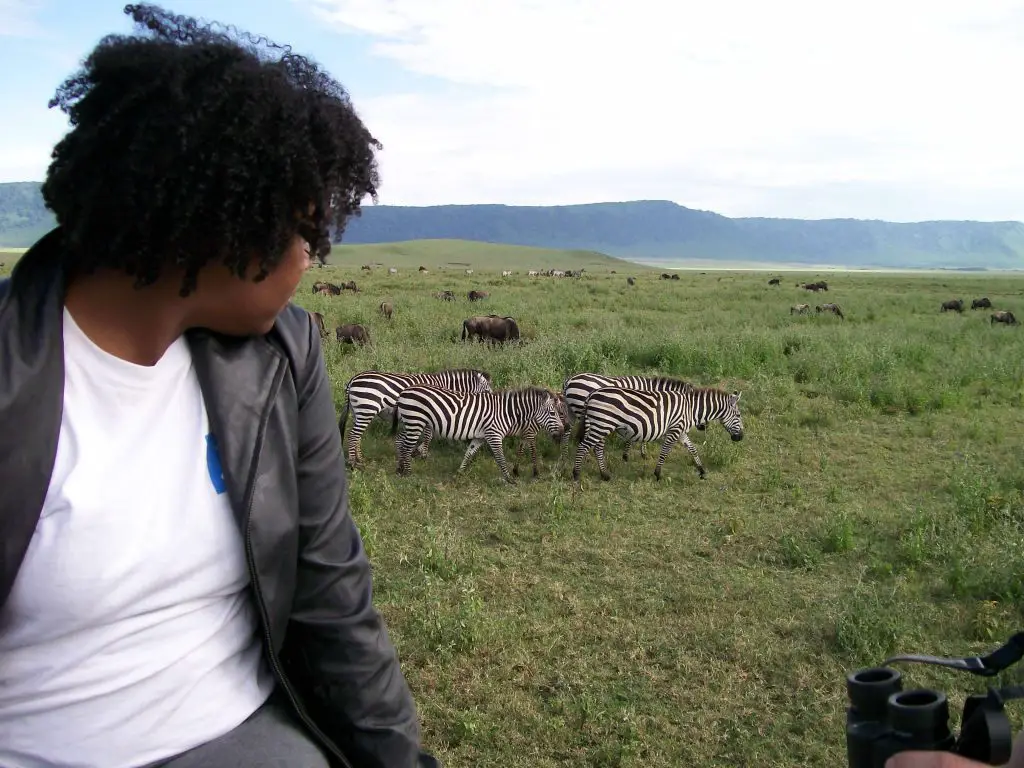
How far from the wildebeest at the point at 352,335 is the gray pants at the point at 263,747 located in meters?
13.7

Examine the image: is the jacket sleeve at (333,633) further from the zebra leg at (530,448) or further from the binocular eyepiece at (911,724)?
the zebra leg at (530,448)

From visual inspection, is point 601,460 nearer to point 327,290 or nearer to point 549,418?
point 549,418

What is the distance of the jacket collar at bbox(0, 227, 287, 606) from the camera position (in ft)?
5.21

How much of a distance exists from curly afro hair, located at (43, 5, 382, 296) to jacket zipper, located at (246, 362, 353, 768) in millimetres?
407

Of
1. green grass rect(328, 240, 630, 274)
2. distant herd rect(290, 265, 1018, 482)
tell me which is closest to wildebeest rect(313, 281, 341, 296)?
distant herd rect(290, 265, 1018, 482)

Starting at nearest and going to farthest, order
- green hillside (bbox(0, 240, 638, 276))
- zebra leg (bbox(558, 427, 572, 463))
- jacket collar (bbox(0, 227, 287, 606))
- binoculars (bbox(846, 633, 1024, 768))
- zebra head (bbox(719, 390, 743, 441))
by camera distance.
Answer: jacket collar (bbox(0, 227, 287, 606)), binoculars (bbox(846, 633, 1024, 768)), zebra leg (bbox(558, 427, 572, 463)), zebra head (bbox(719, 390, 743, 441)), green hillside (bbox(0, 240, 638, 276))

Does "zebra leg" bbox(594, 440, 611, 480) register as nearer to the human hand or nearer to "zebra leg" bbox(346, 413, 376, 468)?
"zebra leg" bbox(346, 413, 376, 468)

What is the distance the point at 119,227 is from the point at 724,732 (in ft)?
12.4

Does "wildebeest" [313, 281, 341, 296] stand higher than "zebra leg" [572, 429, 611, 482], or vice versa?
"wildebeest" [313, 281, 341, 296]

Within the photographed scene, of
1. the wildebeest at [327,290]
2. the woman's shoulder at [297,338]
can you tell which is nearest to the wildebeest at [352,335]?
the wildebeest at [327,290]

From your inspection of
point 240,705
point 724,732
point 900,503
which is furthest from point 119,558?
point 900,503

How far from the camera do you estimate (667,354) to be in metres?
14.0

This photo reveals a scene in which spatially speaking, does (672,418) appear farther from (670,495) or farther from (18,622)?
(18,622)

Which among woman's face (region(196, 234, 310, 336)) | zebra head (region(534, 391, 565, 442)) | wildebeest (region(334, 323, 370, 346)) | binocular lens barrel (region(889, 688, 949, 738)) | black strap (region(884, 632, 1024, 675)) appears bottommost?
zebra head (region(534, 391, 565, 442))
